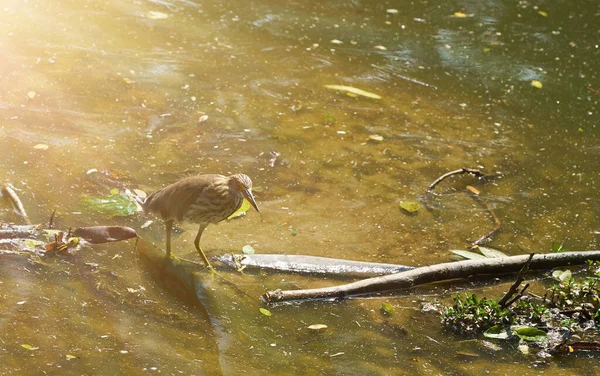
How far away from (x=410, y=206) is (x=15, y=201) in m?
3.30

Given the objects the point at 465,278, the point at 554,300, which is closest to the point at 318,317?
the point at 465,278

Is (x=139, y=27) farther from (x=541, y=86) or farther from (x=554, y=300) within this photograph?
(x=554, y=300)

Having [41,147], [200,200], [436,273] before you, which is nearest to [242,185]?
[200,200]

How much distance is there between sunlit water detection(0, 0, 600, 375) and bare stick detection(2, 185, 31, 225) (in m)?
0.07

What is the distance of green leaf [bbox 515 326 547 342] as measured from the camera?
207 inches

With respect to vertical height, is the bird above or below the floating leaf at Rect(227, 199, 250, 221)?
above

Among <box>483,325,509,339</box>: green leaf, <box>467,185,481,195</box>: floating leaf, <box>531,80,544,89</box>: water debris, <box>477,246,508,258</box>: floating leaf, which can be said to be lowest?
<box>467,185,481,195</box>: floating leaf

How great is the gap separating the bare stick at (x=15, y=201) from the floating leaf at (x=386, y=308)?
2598 millimetres

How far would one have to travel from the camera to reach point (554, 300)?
5.72 meters

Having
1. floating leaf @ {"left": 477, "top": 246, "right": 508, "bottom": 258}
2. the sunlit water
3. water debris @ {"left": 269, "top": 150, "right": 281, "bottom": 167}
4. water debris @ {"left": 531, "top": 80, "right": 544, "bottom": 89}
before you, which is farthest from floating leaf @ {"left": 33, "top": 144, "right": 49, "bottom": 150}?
water debris @ {"left": 531, "top": 80, "right": 544, "bottom": 89}

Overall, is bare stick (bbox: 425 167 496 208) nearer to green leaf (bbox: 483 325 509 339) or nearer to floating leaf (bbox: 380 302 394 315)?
floating leaf (bbox: 380 302 394 315)

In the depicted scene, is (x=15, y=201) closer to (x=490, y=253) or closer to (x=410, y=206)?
(x=410, y=206)

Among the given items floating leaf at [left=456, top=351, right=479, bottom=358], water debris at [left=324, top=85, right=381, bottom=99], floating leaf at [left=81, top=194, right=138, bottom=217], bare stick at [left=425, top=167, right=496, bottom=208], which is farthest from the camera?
water debris at [left=324, top=85, right=381, bottom=99]

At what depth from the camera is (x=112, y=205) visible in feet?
20.0
